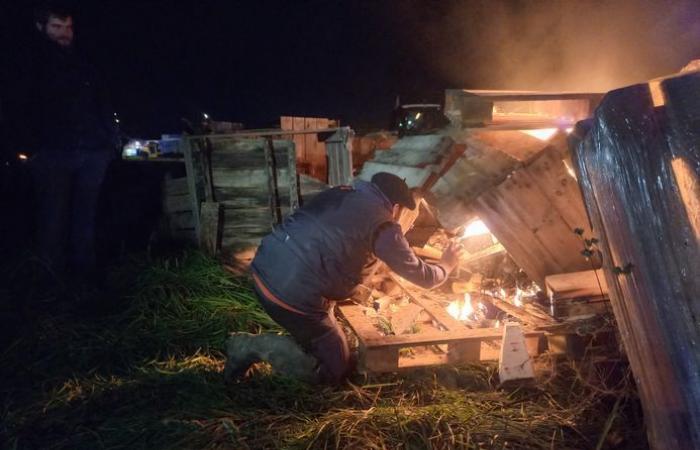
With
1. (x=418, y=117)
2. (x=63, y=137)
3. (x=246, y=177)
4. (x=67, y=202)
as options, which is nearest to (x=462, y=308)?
(x=246, y=177)

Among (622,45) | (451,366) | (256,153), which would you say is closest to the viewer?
(451,366)

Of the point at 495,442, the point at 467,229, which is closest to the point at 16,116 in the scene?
the point at 467,229

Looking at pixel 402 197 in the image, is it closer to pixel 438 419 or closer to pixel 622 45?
pixel 438 419

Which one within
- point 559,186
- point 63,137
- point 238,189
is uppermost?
point 63,137

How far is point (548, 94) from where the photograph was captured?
4.83m

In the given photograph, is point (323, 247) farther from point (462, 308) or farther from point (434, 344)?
point (462, 308)

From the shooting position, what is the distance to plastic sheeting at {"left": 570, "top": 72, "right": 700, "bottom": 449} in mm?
1841

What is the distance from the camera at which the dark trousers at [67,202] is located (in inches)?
203

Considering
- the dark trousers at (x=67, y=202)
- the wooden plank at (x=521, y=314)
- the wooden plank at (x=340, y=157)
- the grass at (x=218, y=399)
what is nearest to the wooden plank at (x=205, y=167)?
the dark trousers at (x=67, y=202)

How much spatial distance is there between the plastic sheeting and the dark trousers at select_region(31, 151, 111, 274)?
5.14 metres

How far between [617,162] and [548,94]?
2.90 m

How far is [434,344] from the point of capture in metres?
3.74

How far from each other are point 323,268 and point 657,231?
2084 millimetres

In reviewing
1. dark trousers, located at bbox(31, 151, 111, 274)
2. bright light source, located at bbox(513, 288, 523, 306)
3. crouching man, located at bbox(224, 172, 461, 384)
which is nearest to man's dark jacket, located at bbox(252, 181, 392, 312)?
crouching man, located at bbox(224, 172, 461, 384)
